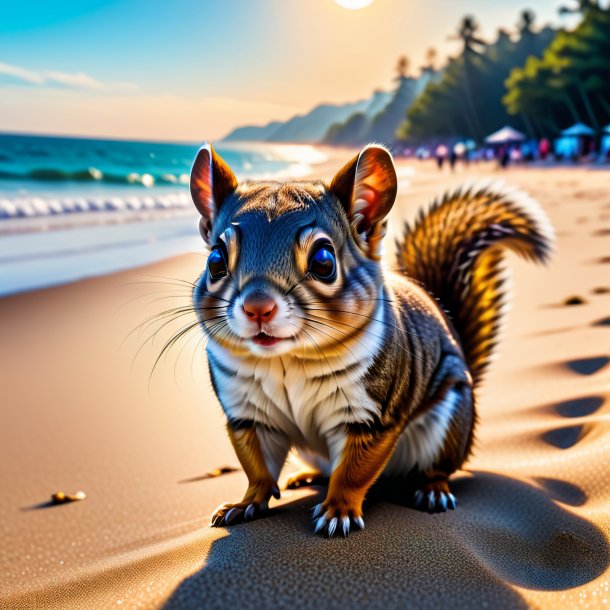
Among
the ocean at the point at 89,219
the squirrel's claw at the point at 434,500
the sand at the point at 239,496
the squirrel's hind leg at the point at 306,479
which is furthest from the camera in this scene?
the ocean at the point at 89,219

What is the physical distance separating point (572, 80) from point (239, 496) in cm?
4410

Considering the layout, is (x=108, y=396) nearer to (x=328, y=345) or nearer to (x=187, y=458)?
(x=187, y=458)

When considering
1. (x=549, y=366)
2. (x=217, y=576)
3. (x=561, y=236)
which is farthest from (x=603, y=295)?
(x=217, y=576)

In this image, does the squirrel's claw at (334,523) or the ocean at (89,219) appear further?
the ocean at (89,219)

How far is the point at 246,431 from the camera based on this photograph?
93.7 inches

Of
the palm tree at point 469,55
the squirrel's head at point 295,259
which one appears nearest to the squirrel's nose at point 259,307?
the squirrel's head at point 295,259

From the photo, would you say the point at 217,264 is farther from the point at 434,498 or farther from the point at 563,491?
the point at 563,491

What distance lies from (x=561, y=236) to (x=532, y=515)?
7.41 meters

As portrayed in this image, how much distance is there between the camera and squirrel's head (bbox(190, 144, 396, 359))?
1950mm

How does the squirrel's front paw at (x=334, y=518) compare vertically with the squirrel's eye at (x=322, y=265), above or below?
below

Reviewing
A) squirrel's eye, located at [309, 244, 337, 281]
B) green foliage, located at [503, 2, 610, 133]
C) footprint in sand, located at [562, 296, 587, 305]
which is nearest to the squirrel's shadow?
squirrel's eye, located at [309, 244, 337, 281]

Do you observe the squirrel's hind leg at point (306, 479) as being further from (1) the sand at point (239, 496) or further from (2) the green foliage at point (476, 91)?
(2) the green foliage at point (476, 91)

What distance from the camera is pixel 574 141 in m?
43.4

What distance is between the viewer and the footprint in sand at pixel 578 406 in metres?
3.55
